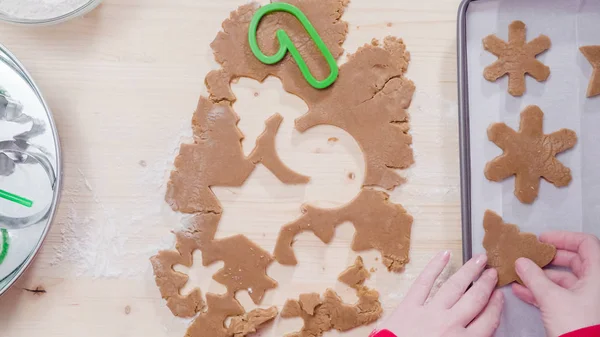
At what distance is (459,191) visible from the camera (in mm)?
865

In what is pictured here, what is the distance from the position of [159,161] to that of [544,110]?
61cm

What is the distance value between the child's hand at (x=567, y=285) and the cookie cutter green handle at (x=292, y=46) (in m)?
0.41

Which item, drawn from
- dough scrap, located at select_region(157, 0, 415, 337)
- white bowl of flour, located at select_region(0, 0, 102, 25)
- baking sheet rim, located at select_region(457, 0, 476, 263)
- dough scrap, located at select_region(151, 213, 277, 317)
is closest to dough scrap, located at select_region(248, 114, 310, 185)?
dough scrap, located at select_region(157, 0, 415, 337)

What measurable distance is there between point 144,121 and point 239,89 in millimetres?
164

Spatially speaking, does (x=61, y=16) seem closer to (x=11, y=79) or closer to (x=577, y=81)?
(x=11, y=79)

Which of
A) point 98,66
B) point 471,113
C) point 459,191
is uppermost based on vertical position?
point 98,66

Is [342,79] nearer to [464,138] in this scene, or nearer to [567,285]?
[464,138]

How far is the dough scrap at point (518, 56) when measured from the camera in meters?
0.85

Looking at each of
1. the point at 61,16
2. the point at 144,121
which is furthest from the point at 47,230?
the point at 61,16

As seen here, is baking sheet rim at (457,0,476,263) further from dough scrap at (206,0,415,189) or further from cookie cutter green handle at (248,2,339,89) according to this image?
cookie cutter green handle at (248,2,339,89)

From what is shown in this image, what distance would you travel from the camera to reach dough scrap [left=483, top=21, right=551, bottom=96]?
2.77 feet

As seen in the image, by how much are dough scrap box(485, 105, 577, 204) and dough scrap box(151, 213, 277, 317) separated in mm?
390

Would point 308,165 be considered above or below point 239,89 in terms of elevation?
below

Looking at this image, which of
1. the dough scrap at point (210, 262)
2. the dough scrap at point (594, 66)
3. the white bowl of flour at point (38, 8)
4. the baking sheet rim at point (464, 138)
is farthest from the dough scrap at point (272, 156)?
the dough scrap at point (594, 66)
